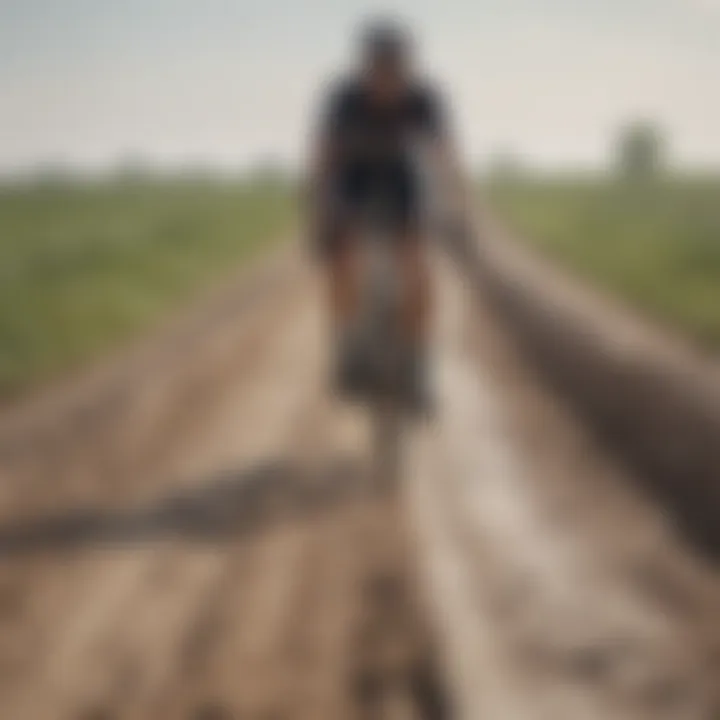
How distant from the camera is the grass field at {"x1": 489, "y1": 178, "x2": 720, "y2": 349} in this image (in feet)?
56.6

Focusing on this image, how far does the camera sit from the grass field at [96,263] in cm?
1323

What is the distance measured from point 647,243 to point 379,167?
25841mm

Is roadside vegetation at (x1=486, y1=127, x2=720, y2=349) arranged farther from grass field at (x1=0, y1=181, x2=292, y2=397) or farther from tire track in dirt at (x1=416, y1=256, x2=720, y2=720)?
grass field at (x1=0, y1=181, x2=292, y2=397)

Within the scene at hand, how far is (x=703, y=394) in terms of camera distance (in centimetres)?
953

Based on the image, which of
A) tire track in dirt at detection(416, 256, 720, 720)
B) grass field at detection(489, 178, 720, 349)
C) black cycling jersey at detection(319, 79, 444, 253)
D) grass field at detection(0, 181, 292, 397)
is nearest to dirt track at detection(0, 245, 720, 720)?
tire track in dirt at detection(416, 256, 720, 720)

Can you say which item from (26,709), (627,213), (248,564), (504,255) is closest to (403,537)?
(248,564)

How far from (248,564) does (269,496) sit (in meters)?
1.28

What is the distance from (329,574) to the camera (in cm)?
535

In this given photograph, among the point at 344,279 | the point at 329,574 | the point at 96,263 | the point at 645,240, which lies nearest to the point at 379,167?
the point at 344,279

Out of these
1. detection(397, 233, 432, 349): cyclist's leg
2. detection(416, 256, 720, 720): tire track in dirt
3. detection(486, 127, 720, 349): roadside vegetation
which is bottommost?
detection(486, 127, 720, 349): roadside vegetation

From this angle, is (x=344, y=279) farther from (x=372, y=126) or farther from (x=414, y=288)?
(x=372, y=126)

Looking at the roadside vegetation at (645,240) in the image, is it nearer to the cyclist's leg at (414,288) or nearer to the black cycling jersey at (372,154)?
the cyclist's leg at (414,288)

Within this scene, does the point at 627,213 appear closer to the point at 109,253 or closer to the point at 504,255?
the point at 504,255

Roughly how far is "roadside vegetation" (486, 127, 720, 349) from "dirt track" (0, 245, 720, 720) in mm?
6535
